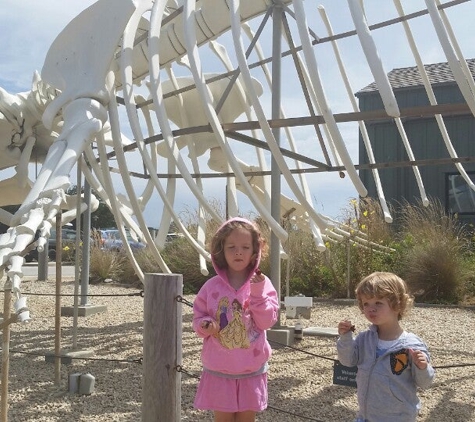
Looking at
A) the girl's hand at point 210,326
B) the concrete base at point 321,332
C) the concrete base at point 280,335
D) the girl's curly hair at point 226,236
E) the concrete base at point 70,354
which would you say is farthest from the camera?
the concrete base at point 321,332

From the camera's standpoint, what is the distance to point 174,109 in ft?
23.7

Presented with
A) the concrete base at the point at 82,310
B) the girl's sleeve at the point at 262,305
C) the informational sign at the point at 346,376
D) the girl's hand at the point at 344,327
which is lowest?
the concrete base at the point at 82,310

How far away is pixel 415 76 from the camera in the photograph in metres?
18.0

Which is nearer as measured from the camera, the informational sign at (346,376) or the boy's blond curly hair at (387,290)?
the boy's blond curly hair at (387,290)

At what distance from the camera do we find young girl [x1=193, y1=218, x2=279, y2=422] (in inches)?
104

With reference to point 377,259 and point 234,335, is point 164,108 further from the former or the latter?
point 377,259

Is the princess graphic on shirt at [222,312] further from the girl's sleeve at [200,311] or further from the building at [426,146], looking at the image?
the building at [426,146]

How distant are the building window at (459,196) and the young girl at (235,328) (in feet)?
45.7

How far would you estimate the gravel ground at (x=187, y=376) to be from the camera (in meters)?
4.07

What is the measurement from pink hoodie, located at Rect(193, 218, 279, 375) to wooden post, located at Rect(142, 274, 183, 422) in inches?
16.8

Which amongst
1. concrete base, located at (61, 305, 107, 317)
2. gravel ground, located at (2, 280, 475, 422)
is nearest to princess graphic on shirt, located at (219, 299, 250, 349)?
gravel ground, located at (2, 280, 475, 422)

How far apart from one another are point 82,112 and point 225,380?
263cm

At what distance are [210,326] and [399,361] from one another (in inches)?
29.6

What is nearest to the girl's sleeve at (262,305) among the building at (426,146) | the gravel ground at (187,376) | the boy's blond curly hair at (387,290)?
the boy's blond curly hair at (387,290)
